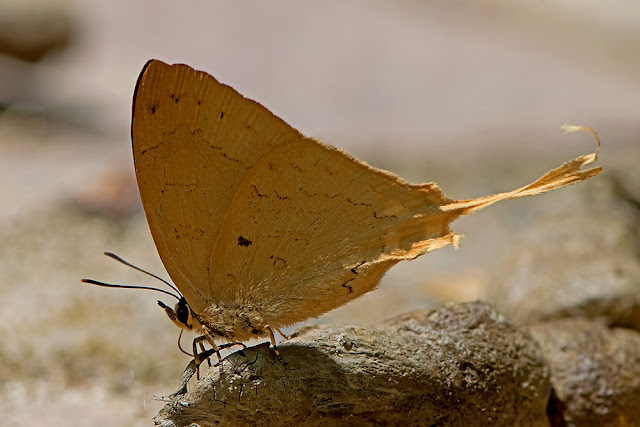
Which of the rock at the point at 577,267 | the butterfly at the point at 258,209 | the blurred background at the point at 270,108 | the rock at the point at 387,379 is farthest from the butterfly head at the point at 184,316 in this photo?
the rock at the point at 577,267

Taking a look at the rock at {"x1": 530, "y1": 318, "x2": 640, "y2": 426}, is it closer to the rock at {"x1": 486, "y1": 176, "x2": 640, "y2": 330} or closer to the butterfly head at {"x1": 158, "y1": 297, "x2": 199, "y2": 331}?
the rock at {"x1": 486, "y1": 176, "x2": 640, "y2": 330}

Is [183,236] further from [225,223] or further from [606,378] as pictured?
[606,378]

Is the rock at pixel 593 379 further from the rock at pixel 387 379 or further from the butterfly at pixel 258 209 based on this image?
the butterfly at pixel 258 209

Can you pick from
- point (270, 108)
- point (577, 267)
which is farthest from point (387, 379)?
point (270, 108)

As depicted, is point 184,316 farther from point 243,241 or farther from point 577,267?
point 577,267

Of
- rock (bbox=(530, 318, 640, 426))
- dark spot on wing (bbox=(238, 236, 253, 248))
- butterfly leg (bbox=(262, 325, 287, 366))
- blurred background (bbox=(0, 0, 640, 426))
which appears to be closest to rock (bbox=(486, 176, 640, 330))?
rock (bbox=(530, 318, 640, 426))

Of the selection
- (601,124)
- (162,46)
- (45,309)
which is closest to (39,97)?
(162,46)
